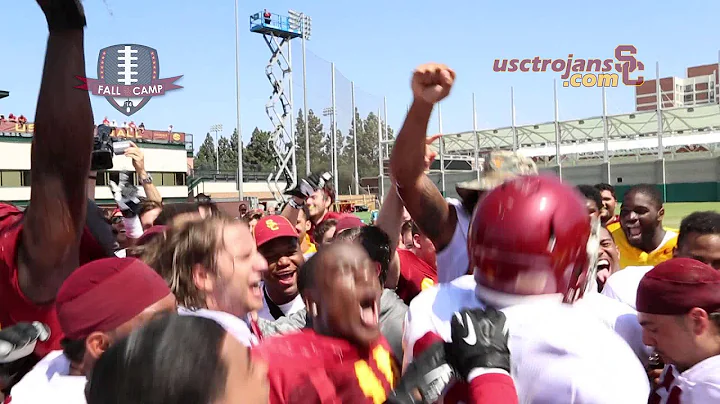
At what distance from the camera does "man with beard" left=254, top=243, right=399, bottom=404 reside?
1.98 meters

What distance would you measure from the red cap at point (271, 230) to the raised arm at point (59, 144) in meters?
2.31

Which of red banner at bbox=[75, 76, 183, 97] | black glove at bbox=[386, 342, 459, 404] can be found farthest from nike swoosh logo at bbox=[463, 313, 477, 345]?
red banner at bbox=[75, 76, 183, 97]

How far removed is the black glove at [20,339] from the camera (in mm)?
2012

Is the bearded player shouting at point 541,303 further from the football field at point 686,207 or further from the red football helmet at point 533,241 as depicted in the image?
the football field at point 686,207

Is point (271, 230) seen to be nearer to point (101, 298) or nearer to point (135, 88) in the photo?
point (135, 88)

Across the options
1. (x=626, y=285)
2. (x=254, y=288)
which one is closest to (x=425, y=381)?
(x=254, y=288)

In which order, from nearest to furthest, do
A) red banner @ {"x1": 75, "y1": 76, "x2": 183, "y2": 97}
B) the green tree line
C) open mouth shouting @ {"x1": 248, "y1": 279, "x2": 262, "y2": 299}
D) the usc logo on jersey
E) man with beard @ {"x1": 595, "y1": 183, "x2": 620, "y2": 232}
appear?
the usc logo on jersey < open mouth shouting @ {"x1": 248, "y1": 279, "x2": 262, "y2": 299} < red banner @ {"x1": 75, "y1": 76, "x2": 183, "y2": 97} < man with beard @ {"x1": 595, "y1": 183, "x2": 620, "y2": 232} < the green tree line

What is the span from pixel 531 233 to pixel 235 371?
90 centimetres

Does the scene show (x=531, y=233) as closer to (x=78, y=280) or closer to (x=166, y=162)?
(x=78, y=280)

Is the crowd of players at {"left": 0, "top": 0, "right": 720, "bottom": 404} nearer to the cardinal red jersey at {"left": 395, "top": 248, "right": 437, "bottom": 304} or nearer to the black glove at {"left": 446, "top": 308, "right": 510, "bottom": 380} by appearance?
the black glove at {"left": 446, "top": 308, "right": 510, "bottom": 380}

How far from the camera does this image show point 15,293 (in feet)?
6.84

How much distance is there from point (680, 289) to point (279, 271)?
2608 millimetres

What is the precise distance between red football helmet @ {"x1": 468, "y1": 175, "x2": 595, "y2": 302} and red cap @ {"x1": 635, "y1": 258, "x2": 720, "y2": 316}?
101 cm

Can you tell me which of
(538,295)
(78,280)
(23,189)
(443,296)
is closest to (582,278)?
(538,295)
